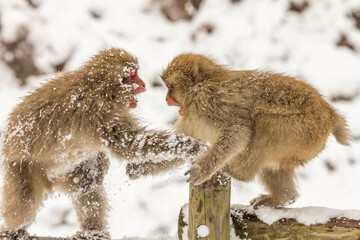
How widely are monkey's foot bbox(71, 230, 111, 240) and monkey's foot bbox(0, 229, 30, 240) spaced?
366 mm

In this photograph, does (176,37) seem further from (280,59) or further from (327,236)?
(327,236)

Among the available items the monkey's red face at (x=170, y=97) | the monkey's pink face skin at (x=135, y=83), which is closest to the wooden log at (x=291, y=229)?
the monkey's red face at (x=170, y=97)

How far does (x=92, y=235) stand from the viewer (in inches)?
148

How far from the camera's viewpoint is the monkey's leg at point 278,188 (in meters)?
3.59

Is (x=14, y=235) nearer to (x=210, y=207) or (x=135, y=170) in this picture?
(x=135, y=170)

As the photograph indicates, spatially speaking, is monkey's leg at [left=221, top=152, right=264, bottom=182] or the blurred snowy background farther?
the blurred snowy background

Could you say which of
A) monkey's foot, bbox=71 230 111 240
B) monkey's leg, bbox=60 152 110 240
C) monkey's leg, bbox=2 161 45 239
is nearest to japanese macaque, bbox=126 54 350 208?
monkey's leg, bbox=60 152 110 240

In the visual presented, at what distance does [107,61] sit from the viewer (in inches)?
146

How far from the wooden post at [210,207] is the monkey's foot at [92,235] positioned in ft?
2.60

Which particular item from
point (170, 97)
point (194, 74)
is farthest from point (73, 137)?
point (194, 74)

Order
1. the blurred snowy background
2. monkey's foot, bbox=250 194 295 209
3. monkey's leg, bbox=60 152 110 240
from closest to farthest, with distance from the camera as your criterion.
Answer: monkey's foot, bbox=250 194 295 209, monkey's leg, bbox=60 152 110 240, the blurred snowy background

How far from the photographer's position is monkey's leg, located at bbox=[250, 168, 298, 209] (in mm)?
3594

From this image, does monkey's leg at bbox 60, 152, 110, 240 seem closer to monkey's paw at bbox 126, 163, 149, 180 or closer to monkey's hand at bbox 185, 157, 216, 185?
monkey's paw at bbox 126, 163, 149, 180

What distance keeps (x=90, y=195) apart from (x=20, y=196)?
595mm
